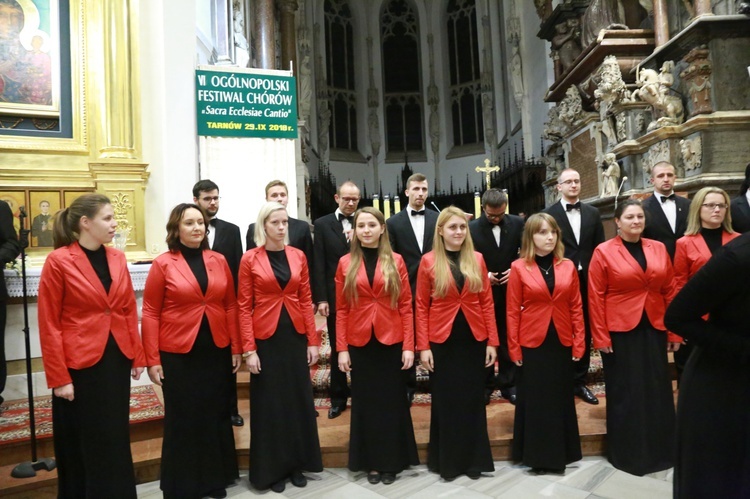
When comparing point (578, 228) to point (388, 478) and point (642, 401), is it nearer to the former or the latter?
point (642, 401)

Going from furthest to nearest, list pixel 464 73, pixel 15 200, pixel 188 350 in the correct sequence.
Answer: pixel 464 73 < pixel 15 200 < pixel 188 350

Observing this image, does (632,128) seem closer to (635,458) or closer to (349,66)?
(635,458)

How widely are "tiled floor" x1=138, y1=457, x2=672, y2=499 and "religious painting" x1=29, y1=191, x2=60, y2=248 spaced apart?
2789mm

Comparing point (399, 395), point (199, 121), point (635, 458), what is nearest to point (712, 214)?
point (635, 458)

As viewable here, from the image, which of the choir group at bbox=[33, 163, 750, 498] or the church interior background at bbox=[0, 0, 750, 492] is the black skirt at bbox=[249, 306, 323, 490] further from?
the church interior background at bbox=[0, 0, 750, 492]

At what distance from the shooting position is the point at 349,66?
69.5ft

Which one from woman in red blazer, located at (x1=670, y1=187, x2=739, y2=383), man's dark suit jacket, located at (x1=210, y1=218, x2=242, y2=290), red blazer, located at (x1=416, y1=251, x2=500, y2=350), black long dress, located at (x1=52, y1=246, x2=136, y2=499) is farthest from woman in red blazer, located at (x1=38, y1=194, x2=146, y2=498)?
woman in red blazer, located at (x1=670, y1=187, x2=739, y2=383)

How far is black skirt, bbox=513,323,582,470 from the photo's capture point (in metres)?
3.11

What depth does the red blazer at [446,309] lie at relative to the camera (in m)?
3.06

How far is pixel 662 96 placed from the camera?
6.55m

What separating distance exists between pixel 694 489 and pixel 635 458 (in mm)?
1730

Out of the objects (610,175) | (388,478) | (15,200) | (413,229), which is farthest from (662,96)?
(15,200)

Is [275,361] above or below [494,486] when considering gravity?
above

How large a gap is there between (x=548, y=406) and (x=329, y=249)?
5.92 ft
